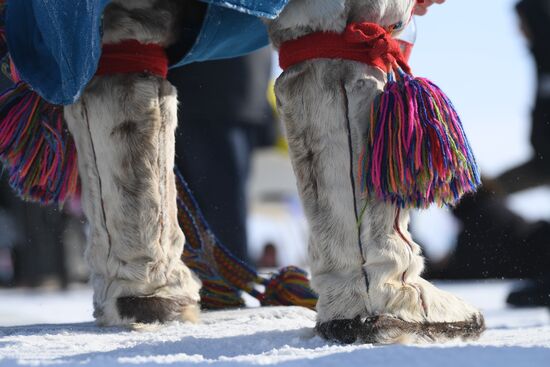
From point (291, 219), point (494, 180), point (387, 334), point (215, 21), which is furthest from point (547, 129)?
point (291, 219)

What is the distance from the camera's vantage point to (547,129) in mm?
2750

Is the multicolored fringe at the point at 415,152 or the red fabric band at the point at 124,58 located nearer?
the multicolored fringe at the point at 415,152

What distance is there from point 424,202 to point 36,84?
654mm

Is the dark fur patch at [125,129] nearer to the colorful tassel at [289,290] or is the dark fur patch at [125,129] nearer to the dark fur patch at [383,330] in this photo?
the dark fur patch at [383,330]

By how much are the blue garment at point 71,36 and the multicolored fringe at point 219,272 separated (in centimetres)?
42

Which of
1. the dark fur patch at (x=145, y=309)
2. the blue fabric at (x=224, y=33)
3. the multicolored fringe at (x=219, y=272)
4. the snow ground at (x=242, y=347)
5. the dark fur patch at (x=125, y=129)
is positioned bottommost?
the snow ground at (x=242, y=347)

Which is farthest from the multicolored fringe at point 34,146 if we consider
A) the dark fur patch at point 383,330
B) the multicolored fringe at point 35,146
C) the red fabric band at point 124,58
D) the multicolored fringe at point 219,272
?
the dark fur patch at point 383,330

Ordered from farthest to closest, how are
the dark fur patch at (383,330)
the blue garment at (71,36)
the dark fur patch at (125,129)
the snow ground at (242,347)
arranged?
the dark fur patch at (125,129) → the blue garment at (71,36) → the dark fur patch at (383,330) → the snow ground at (242,347)

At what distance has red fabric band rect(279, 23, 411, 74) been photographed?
3.65 ft

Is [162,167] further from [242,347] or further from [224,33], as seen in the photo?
[242,347]

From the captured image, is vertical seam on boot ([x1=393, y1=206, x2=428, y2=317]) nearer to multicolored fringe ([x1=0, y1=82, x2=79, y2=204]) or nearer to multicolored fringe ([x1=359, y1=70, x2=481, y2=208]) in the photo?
multicolored fringe ([x1=359, y1=70, x2=481, y2=208])

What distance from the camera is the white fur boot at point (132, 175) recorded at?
1.34 m

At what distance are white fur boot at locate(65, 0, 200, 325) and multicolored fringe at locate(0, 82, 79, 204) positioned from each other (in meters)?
0.08

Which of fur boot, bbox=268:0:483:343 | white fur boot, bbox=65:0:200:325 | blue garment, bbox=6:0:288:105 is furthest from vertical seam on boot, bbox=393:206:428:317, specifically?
white fur boot, bbox=65:0:200:325
